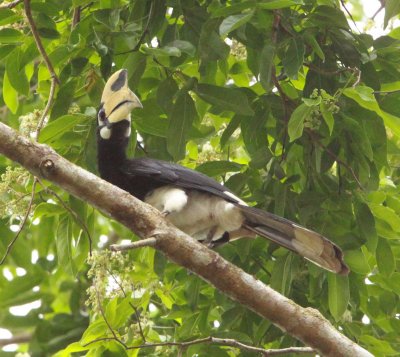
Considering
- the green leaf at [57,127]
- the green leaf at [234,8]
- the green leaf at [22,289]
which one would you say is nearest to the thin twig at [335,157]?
the green leaf at [234,8]

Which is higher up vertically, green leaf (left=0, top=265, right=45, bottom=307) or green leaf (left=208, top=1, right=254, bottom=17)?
green leaf (left=208, top=1, right=254, bottom=17)

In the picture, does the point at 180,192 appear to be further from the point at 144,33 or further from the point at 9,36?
the point at 9,36

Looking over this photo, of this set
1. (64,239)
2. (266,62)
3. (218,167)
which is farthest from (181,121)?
(64,239)

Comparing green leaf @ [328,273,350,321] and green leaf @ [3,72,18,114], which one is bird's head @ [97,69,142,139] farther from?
green leaf @ [328,273,350,321]

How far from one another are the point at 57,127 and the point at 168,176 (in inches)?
19.3

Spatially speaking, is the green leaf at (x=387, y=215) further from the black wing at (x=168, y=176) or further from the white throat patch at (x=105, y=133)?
the white throat patch at (x=105, y=133)

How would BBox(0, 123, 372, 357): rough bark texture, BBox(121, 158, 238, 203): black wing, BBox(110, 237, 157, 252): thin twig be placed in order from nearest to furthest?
BBox(110, 237, 157, 252): thin twig
BBox(0, 123, 372, 357): rough bark texture
BBox(121, 158, 238, 203): black wing

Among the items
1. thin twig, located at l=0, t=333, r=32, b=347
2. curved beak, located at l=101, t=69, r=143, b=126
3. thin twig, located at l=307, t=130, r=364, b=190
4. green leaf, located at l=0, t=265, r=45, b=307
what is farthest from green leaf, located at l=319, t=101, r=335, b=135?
thin twig, located at l=0, t=333, r=32, b=347

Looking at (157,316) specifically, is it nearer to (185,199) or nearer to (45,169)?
(185,199)

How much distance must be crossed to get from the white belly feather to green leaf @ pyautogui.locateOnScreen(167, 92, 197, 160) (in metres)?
0.20

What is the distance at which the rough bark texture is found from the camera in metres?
2.37

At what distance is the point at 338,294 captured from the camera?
9.61ft

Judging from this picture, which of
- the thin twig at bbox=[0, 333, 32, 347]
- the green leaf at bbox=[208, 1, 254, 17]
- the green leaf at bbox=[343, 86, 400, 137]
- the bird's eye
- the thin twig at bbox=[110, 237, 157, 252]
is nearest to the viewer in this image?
the thin twig at bbox=[110, 237, 157, 252]

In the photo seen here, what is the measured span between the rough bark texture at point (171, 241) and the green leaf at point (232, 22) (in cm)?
61
